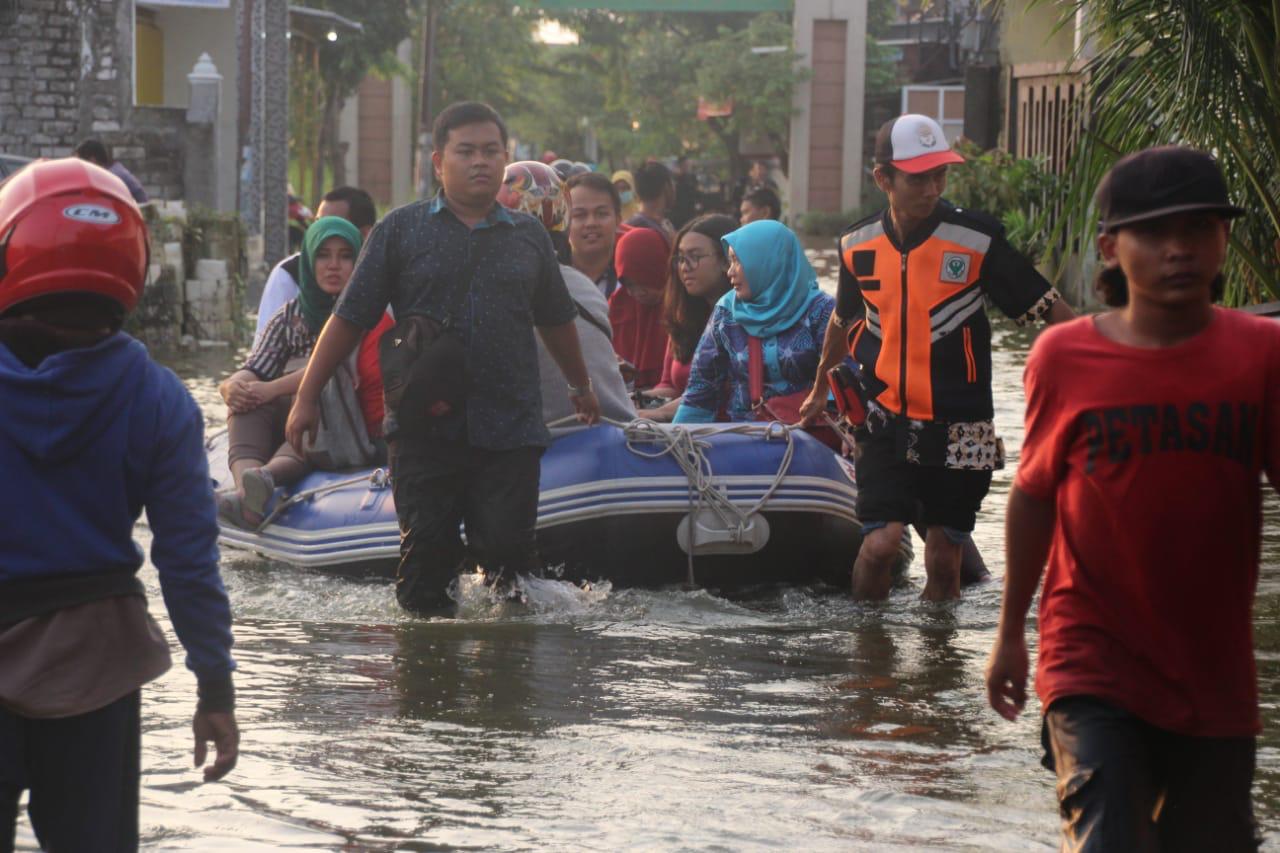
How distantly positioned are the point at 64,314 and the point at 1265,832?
298 cm

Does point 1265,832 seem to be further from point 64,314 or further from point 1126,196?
point 64,314

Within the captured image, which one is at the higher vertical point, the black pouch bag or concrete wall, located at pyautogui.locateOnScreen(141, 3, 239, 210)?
concrete wall, located at pyautogui.locateOnScreen(141, 3, 239, 210)

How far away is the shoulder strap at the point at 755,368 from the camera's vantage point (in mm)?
8203

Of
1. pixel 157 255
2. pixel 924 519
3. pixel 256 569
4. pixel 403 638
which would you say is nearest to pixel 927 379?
pixel 924 519

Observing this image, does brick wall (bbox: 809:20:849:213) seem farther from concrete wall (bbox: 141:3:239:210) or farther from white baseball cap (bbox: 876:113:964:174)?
white baseball cap (bbox: 876:113:964:174)

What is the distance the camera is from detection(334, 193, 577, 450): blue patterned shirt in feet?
21.7

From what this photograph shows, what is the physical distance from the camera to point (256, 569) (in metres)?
8.86

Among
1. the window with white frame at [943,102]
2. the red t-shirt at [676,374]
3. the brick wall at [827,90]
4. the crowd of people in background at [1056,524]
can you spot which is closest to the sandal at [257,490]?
the red t-shirt at [676,374]

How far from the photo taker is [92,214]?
129 inches

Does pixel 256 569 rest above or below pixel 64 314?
below

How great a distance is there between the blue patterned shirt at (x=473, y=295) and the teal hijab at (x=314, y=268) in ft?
5.85

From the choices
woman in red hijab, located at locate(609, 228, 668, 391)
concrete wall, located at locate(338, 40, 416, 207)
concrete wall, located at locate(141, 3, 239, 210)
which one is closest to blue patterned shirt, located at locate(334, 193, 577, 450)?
woman in red hijab, located at locate(609, 228, 668, 391)

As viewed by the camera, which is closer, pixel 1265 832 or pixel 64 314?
pixel 64 314

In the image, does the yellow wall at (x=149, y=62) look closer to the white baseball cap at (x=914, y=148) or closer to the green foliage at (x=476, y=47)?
the green foliage at (x=476, y=47)
